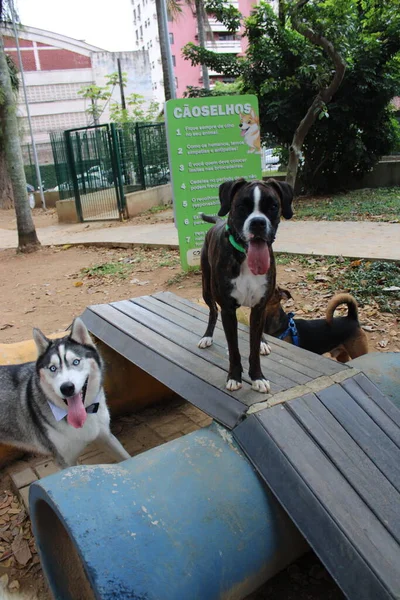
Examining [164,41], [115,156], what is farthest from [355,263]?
[164,41]

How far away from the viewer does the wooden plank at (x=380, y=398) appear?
245cm

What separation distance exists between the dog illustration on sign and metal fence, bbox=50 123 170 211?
7.46 meters

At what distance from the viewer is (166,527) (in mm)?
1881

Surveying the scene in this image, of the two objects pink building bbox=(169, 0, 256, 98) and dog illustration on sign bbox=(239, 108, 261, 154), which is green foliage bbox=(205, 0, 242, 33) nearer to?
dog illustration on sign bbox=(239, 108, 261, 154)

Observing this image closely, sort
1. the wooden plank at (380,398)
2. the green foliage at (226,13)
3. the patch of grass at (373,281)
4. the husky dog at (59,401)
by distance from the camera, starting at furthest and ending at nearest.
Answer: the green foliage at (226,13) < the patch of grass at (373,281) < the husky dog at (59,401) < the wooden plank at (380,398)

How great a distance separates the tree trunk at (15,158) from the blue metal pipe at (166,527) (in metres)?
9.58

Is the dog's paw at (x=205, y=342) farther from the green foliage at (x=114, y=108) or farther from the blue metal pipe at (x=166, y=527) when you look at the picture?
the green foliage at (x=114, y=108)

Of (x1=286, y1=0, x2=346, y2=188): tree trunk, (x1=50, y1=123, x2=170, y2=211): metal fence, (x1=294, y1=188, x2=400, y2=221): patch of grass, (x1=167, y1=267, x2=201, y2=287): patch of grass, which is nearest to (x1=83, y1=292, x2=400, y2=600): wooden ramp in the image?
(x1=167, y1=267, x2=201, y2=287): patch of grass

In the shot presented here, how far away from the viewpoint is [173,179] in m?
6.69

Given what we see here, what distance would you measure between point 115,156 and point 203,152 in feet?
25.3

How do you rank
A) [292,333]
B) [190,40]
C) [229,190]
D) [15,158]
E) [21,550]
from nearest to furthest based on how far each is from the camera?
[229,190]
[21,550]
[292,333]
[15,158]
[190,40]

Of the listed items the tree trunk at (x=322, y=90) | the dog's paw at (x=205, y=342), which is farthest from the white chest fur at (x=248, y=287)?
the tree trunk at (x=322, y=90)

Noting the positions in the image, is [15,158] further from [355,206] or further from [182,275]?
[355,206]

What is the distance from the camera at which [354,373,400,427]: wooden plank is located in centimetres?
245
